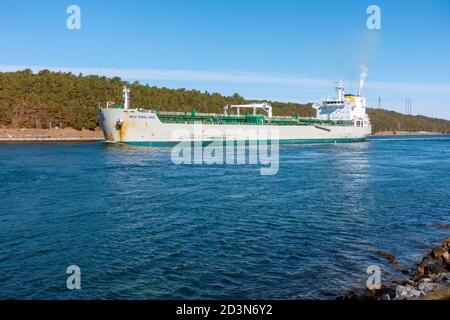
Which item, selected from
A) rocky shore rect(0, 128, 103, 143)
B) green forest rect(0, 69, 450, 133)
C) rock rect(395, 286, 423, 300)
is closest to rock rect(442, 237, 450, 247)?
rock rect(395, 286, 423, 300)

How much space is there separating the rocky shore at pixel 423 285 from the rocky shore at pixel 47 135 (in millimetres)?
81629

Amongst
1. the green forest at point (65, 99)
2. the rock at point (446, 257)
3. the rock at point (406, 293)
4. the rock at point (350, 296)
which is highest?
the green forest at point (65, 99)

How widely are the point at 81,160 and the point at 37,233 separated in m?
27.6

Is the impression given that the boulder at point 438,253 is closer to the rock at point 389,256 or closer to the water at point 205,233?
the water at point 205,233

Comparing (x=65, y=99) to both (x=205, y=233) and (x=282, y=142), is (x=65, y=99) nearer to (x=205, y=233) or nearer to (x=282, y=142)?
(x=282, y=142)

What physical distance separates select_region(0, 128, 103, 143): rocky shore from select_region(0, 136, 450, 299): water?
59596 millimetres

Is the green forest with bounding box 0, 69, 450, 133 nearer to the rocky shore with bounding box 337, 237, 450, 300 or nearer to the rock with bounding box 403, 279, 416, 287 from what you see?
the rocky shore with bounding box 337, 237, 450, 300

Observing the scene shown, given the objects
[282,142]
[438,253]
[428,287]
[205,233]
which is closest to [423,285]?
[428,287]

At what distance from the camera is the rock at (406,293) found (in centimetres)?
954

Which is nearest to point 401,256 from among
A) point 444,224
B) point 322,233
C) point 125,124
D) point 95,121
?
point 322,233

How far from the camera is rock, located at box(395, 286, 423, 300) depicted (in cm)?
954

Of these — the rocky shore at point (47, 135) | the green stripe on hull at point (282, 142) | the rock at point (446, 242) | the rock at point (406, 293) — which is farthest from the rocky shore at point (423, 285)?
the rocky shore at point (47, 135)
